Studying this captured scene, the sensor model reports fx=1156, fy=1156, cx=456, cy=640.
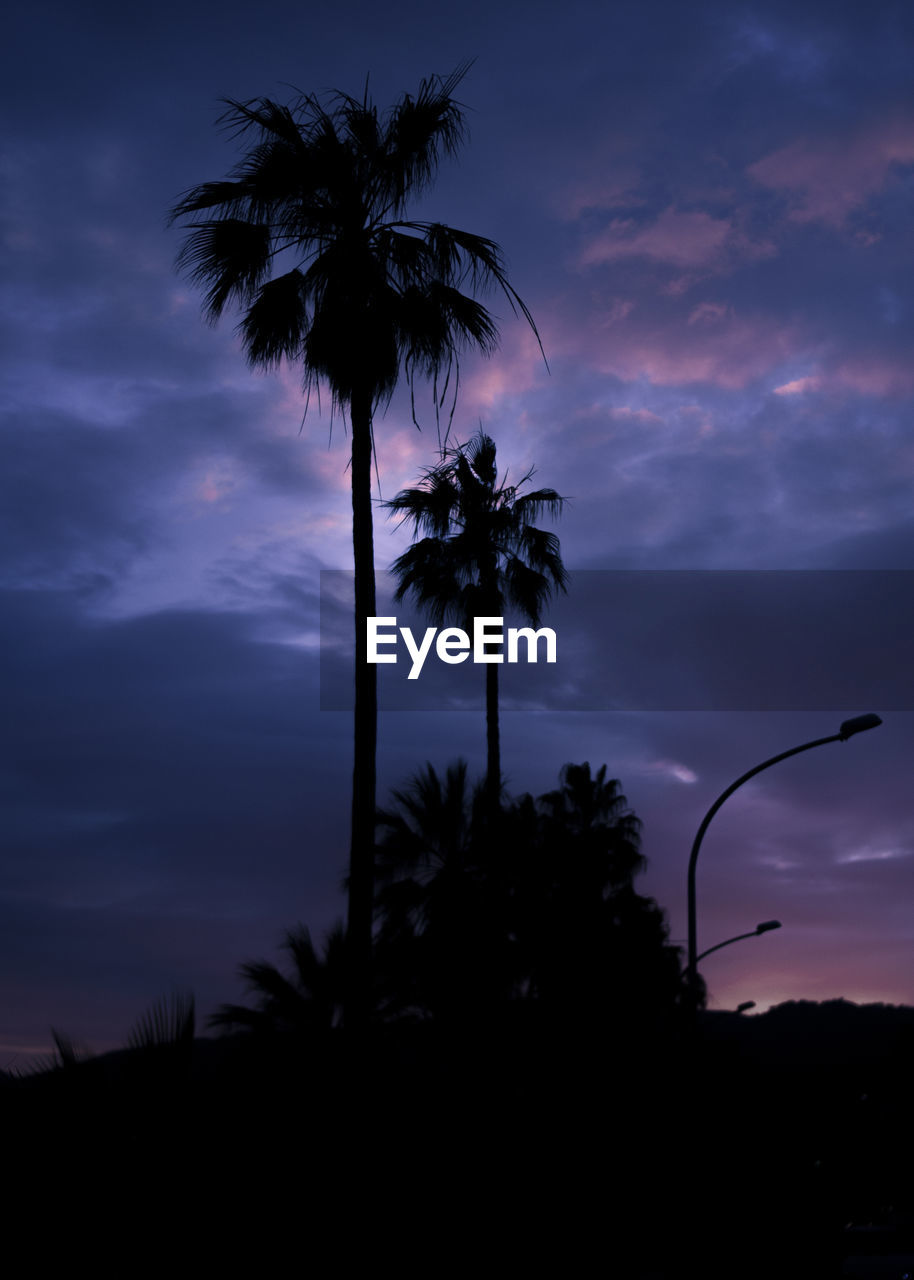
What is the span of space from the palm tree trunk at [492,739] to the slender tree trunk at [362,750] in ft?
38.2

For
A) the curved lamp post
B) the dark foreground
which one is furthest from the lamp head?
the dark foreground

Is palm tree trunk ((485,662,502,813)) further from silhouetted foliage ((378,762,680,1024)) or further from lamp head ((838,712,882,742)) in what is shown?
lamp head ((838,712,882,742))

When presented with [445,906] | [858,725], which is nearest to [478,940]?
[445,906]

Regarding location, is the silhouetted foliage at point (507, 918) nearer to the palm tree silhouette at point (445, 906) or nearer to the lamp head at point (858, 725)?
the palm tree silhouette at point (445, 906)

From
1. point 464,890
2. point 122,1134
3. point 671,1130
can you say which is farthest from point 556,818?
point 122,1134

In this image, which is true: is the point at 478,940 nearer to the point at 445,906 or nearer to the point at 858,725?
the point at 445,906

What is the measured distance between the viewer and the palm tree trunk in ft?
82.0

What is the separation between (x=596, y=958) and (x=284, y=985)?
13.0 metres

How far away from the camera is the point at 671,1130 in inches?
795

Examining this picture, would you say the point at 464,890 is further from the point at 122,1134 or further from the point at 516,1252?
the point at 122,1134

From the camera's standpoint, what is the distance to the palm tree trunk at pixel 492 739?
25.0 m

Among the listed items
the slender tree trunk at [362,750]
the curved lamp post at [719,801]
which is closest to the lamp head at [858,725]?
the curved lamp post at [719,801]

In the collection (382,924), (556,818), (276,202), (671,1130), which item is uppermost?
(276,202)

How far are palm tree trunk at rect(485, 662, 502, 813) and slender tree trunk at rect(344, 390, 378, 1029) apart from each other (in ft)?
38.2
